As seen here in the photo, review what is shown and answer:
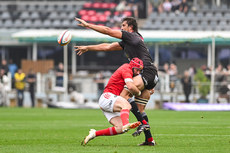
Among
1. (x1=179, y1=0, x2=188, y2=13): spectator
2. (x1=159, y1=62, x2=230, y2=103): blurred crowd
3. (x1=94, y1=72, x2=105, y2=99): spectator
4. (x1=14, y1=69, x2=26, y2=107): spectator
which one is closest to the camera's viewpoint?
(x1=159, y1=62, x2=230, y2=103): blurred crowd

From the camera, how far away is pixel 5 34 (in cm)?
3288

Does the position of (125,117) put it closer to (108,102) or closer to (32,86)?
(108,102)

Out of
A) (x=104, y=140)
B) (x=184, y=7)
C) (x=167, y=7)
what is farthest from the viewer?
(x=167, y=7)

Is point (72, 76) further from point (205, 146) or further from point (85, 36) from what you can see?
point (205, 146)

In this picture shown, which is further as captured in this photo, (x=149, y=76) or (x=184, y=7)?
(x=184, y=7)

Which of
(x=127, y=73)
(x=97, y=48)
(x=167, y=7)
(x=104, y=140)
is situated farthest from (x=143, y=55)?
(x=167, y=7)

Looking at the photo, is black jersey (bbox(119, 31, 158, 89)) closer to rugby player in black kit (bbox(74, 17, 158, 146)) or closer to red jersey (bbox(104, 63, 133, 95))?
rugby player in black kit (bbox(74, 17, 158, 146))

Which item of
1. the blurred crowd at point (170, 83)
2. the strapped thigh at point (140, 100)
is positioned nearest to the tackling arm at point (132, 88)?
the strapped thigh at point (140, 100)

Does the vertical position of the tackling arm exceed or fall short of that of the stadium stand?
it exceeds it

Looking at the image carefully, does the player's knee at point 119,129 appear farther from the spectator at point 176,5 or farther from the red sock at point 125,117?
the spectator at point 176,5

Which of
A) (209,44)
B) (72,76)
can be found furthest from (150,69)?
(209,44)

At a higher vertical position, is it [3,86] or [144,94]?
[144,94]

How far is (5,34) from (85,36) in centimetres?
591

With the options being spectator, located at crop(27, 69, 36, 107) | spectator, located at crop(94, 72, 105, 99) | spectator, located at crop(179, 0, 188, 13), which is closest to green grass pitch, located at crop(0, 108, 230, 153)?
spectator, located at crop(27, 69, 36, 107)
